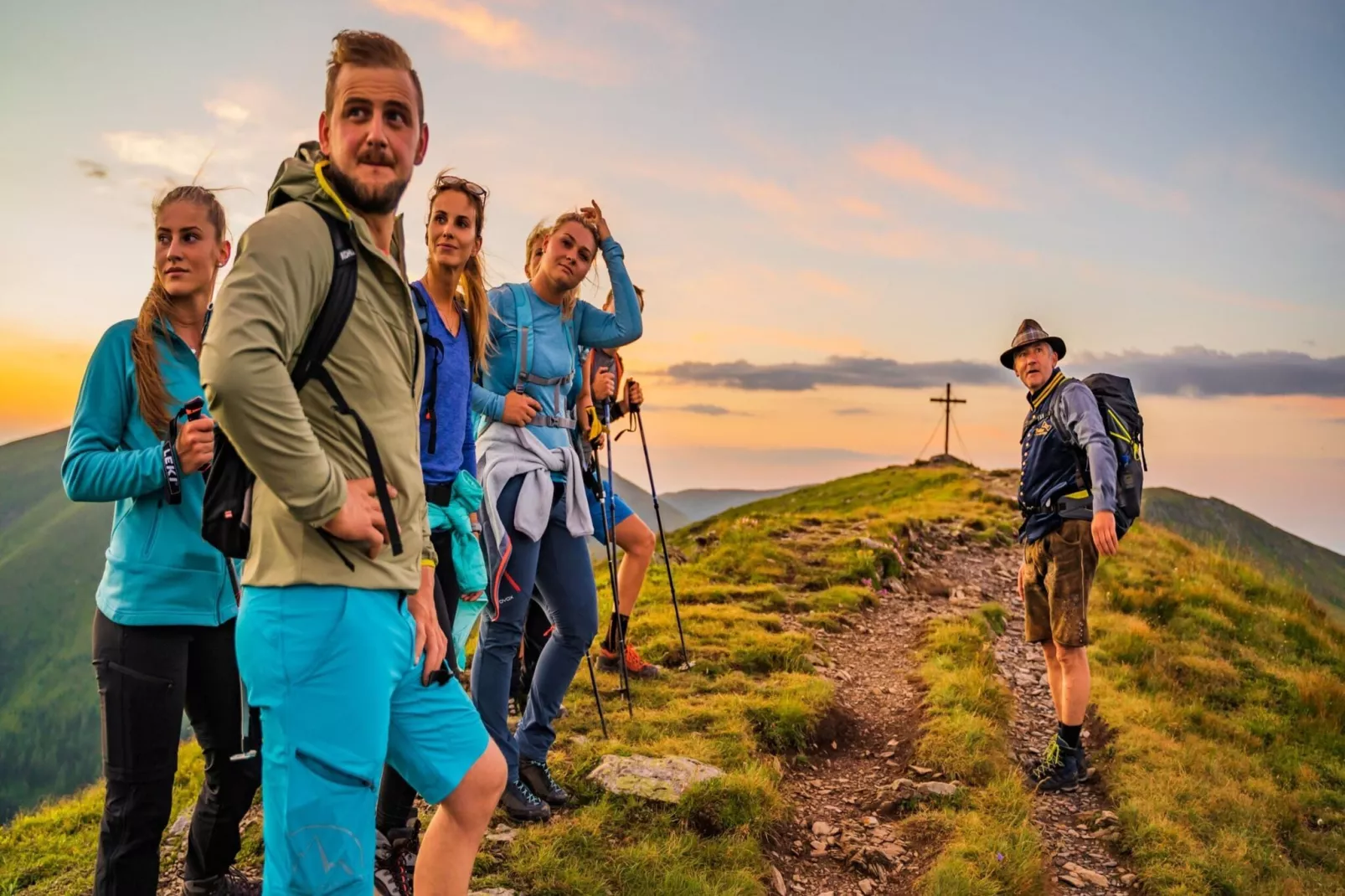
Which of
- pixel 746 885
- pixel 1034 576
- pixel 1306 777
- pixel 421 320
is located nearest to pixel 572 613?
pixel 746 885

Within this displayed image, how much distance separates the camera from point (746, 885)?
5086 millimetres

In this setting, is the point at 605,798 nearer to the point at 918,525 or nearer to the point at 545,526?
the point at 545,526

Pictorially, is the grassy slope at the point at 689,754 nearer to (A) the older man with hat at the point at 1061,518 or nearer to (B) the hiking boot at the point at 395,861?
(B) the hiking boot at the point at 395,861

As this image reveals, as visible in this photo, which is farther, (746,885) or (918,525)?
(918,525)

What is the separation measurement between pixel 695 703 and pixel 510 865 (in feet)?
11.2

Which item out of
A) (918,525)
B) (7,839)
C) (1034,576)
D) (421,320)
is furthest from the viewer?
(918,525)

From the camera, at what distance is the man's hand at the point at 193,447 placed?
3598 millimetres

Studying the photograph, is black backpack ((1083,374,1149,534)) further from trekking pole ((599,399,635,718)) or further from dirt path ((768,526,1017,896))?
trekking pole ((599,399,635,718))

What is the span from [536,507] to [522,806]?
2032 millimetres

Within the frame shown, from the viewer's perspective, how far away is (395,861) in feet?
14.6

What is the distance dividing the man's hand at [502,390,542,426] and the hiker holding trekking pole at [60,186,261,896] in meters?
1.82

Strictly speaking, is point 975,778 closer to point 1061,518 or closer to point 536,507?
point 1061,518

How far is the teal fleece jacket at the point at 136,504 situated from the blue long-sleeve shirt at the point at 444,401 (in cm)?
106

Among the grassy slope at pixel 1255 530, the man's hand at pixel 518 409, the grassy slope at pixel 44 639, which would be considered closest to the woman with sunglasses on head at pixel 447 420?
the man's hand at pixel 518 409
